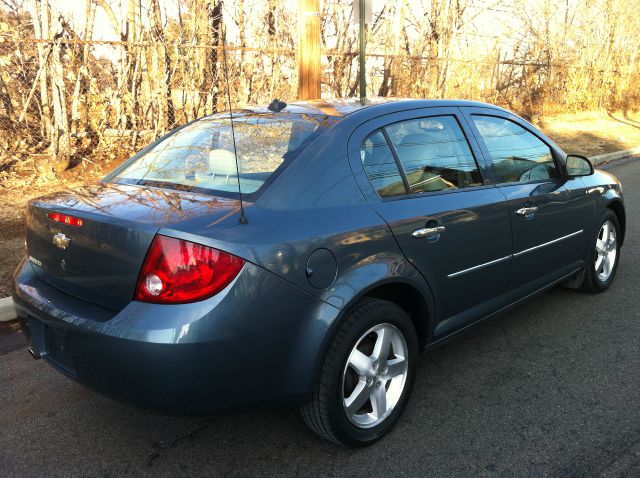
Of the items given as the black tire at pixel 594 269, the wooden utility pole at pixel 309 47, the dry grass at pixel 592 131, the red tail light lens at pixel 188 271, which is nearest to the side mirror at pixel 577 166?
the black tire at pixel 594 269

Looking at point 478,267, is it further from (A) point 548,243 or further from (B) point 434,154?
(A) point 548,243

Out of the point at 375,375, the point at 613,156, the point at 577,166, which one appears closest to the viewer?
the point at 375,375

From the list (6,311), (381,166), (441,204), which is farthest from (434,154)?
(6,311)

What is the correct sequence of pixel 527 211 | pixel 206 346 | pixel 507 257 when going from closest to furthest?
pixel 206 346, pixel 507 257, pixel 527 211

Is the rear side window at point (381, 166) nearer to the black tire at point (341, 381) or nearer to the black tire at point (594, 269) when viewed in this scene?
the black tire at point (341, 381)

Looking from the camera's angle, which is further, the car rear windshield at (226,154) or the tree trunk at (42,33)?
the tree trunk at (42,33)

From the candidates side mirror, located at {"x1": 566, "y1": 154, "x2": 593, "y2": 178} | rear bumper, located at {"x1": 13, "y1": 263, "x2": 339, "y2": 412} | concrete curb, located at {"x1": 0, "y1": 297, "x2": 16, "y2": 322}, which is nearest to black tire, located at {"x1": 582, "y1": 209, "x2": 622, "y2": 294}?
side mirror, located at {"x1": 566, "y1": 154, "x2": 593, "y2": 178}

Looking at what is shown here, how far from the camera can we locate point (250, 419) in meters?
3.01

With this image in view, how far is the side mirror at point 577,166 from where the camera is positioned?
4.12m

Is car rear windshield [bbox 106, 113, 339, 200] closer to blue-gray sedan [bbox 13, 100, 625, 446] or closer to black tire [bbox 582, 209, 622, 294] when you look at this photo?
blue-gray sedan [bbox 13, 100, 625, 446]

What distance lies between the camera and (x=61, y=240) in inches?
102

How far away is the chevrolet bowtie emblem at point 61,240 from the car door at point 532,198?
236 centimetres

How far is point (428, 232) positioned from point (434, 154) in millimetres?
556

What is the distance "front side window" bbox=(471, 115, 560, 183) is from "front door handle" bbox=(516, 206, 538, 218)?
19 cm
